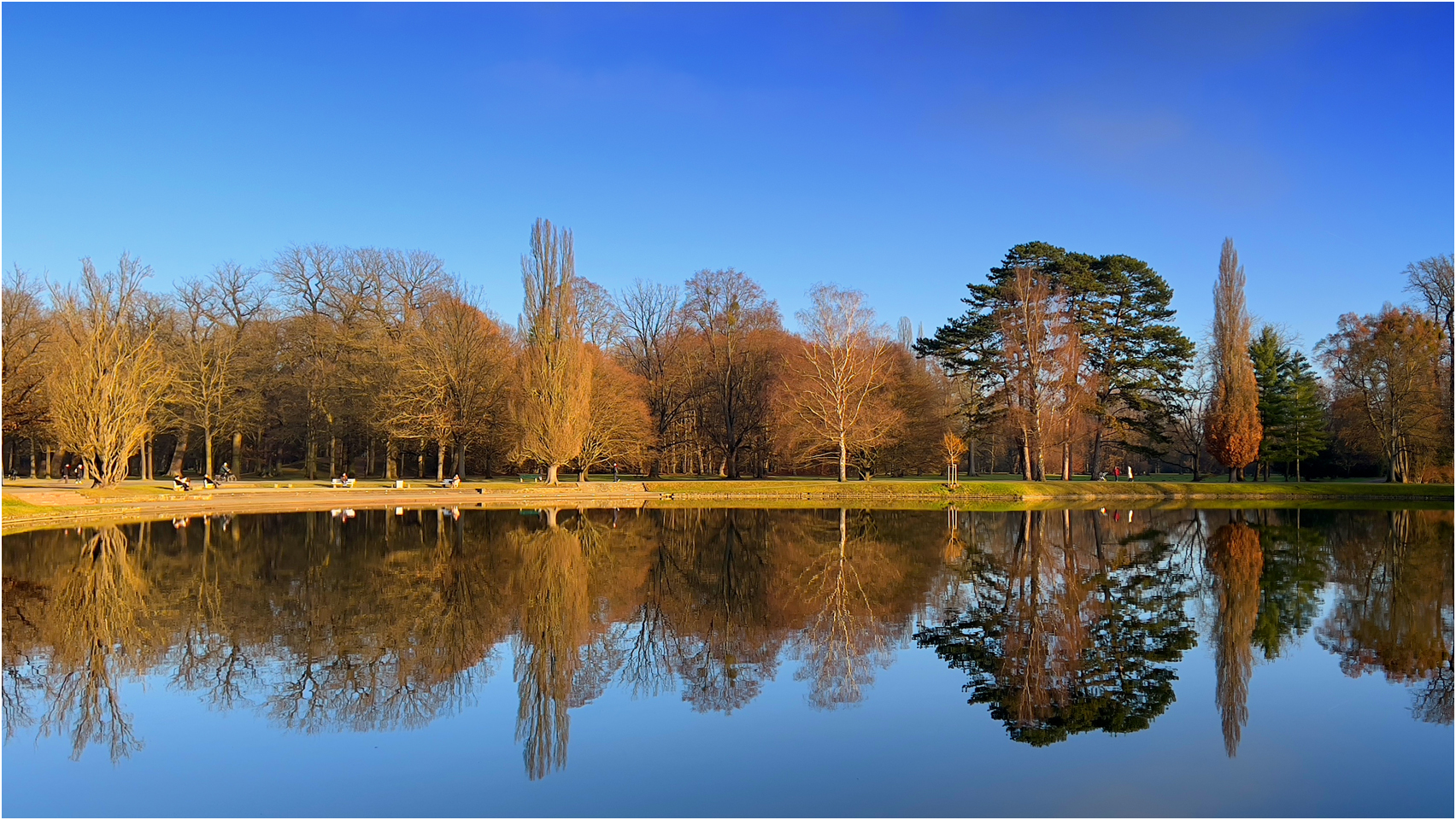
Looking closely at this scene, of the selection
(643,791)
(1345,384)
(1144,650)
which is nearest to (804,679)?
(643,791)

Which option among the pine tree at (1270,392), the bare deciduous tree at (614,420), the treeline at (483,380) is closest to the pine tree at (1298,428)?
the pine tree at (1270,392)

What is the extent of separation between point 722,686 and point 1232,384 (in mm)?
44340

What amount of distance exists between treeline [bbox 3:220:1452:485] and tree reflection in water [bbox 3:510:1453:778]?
20369mm

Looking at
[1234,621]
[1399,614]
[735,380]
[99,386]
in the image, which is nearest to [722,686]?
[1234,621]

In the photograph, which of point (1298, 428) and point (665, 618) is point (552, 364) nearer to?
point (665, 618)

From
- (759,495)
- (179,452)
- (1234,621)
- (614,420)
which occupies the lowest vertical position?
(1234,621)

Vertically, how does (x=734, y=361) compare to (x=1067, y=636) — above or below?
above

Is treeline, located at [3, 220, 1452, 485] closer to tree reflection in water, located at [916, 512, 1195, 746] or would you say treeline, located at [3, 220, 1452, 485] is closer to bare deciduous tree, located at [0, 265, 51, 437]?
bare deciduous tree, located at [0, 265, 51, 437]

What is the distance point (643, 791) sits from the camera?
7.65m

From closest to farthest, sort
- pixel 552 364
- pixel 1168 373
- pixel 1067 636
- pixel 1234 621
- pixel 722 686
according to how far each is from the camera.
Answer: pixel 722 686 → pixel 1067 636 → pixel 1234 621 → pixel 552 364 → pixel 1168 373

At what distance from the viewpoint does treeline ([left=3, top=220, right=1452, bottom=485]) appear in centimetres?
4478

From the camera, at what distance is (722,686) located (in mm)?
10781

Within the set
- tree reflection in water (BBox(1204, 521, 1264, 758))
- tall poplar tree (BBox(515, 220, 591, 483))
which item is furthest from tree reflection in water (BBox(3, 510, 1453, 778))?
tall poplar tree (BBox(515, 220, 591, 483))

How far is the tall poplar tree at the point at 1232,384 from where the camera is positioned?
46875 mm
